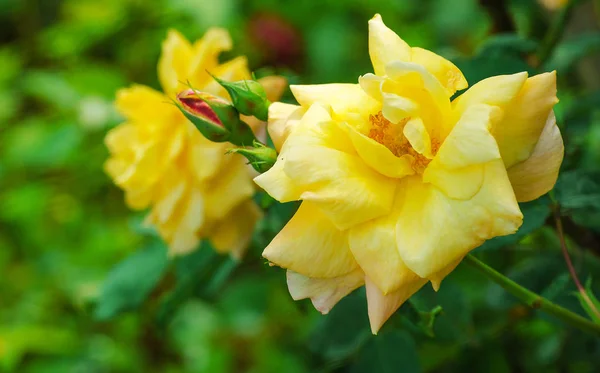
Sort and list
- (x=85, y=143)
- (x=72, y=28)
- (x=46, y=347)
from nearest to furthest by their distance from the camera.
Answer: (x=46, y=347), (x=85, y=143), (x=72, y=28)

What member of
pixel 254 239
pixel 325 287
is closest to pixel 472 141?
pixel 325 287

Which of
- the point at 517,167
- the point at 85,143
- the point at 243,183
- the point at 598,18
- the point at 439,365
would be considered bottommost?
the point at 85,143

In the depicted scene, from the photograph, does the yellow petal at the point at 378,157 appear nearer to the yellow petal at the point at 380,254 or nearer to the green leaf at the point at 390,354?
the yellow petal at the point at 380,254

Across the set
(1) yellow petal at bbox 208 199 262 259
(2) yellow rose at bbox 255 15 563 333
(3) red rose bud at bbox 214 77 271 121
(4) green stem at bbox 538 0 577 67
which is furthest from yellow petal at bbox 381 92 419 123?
(4) green stem at bbox 538 0 577 67

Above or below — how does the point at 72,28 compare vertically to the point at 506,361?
below

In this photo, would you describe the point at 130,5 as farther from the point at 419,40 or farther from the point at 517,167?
the point at 517,167

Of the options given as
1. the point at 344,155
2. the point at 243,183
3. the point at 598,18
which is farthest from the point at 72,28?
the point at 344,155
